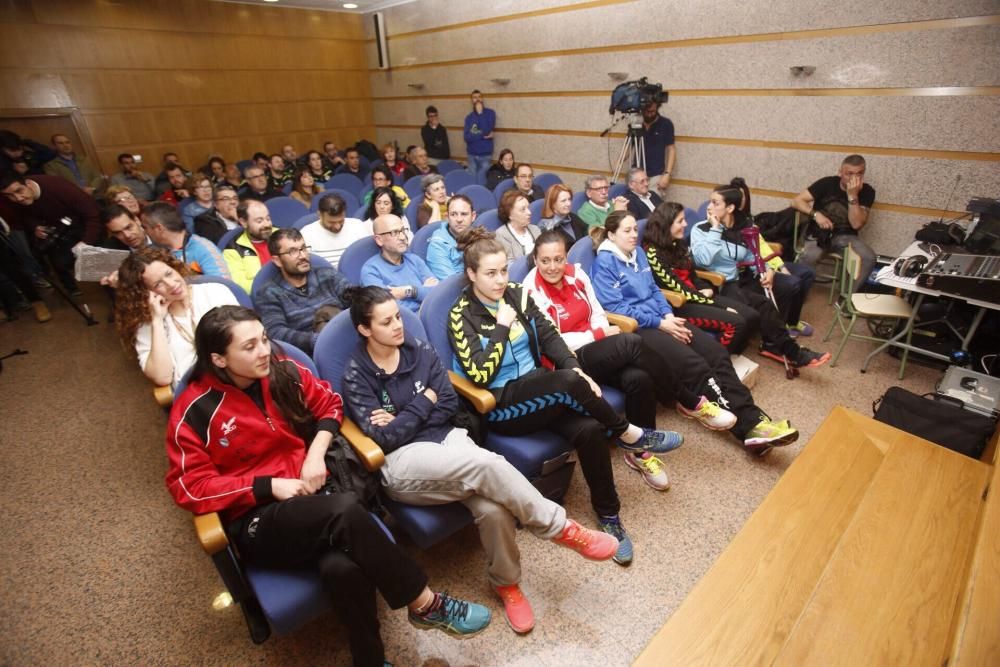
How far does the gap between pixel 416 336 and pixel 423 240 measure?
58.4 inches

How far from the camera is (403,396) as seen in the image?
1822 millimetres

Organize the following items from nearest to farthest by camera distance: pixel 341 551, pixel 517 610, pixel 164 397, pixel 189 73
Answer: pixel 341 551, pixel 517 610, pixel 164 397, pixel 189 73

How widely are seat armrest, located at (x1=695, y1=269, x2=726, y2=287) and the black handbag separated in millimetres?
1158

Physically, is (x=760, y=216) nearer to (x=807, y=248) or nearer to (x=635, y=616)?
(x=807, y=248)

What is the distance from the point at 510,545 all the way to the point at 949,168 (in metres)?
4.55

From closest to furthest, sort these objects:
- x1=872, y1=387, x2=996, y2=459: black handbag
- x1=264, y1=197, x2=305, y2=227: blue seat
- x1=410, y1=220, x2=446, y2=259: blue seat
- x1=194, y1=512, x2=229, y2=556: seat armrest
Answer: x1=194, y1=512, x2=229, y2=556: seat armrest < x1=872, y1=387, x2=996, y2=459: black handbag < x1=410, y1=220, x2=446, y2=259: blue seat < x1=264, y1=197, x2=305, y2=227: blue seat

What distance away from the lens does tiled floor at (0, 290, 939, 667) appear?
165cm

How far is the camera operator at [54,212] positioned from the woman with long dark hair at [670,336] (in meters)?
4.16

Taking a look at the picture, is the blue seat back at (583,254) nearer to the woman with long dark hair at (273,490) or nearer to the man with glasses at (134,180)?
the woman with long dark hair at (273,490)

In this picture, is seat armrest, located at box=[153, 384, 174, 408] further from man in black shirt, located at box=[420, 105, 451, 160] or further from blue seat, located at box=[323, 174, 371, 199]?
man in black shirt, located at box=[420, 105, 451, 160]

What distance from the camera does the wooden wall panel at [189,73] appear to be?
6.15 metres

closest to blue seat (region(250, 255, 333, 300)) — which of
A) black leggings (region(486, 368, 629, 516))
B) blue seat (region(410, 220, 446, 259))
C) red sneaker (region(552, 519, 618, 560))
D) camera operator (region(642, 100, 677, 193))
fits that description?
blue seat (region(410, 220, 446, 259))

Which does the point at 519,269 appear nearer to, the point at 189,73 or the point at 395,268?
the point at 395,268

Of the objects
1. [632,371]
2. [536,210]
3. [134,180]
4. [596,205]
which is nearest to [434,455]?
[632,371]
